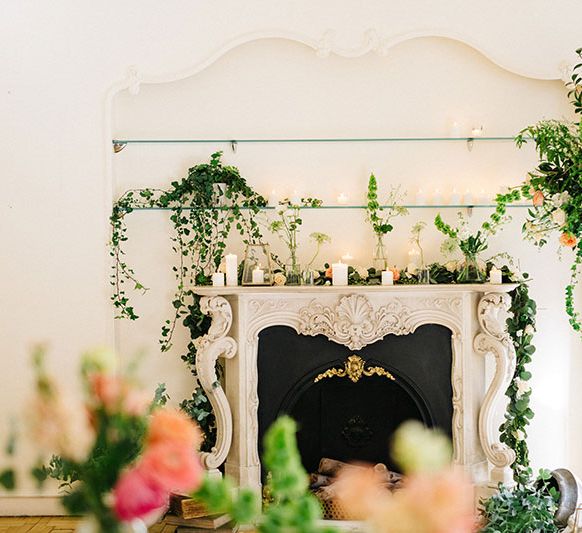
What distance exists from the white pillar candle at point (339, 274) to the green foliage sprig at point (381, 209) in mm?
294

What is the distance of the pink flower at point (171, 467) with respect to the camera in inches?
38.4

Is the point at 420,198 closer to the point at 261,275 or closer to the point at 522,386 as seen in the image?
the point at 261,275

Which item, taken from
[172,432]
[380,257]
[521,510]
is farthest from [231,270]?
[172,432]

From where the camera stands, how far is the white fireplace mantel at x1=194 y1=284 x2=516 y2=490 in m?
4.11

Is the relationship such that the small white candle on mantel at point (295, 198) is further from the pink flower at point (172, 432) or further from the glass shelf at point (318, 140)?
the pink flower at point (172, 432)

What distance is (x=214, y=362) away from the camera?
163 inches

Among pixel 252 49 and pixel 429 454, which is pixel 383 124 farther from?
pixel 429 454

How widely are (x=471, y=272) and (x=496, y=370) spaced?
501 millimetres

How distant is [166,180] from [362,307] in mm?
1268

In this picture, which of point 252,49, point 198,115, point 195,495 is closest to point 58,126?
point 198,115

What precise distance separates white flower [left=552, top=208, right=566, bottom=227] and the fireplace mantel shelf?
15.4 inches

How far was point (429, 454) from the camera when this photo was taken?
0.84 m

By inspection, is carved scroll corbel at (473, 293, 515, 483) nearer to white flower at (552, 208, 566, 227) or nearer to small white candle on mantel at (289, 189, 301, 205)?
white flower at (552, 208, 566, 227)

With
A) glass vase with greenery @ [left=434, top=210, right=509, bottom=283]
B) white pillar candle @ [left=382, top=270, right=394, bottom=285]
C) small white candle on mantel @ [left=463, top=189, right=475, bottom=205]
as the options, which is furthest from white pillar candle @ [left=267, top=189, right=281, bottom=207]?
small white candle on mantel @ [left=463, top=189, right=475, bottom=205]
